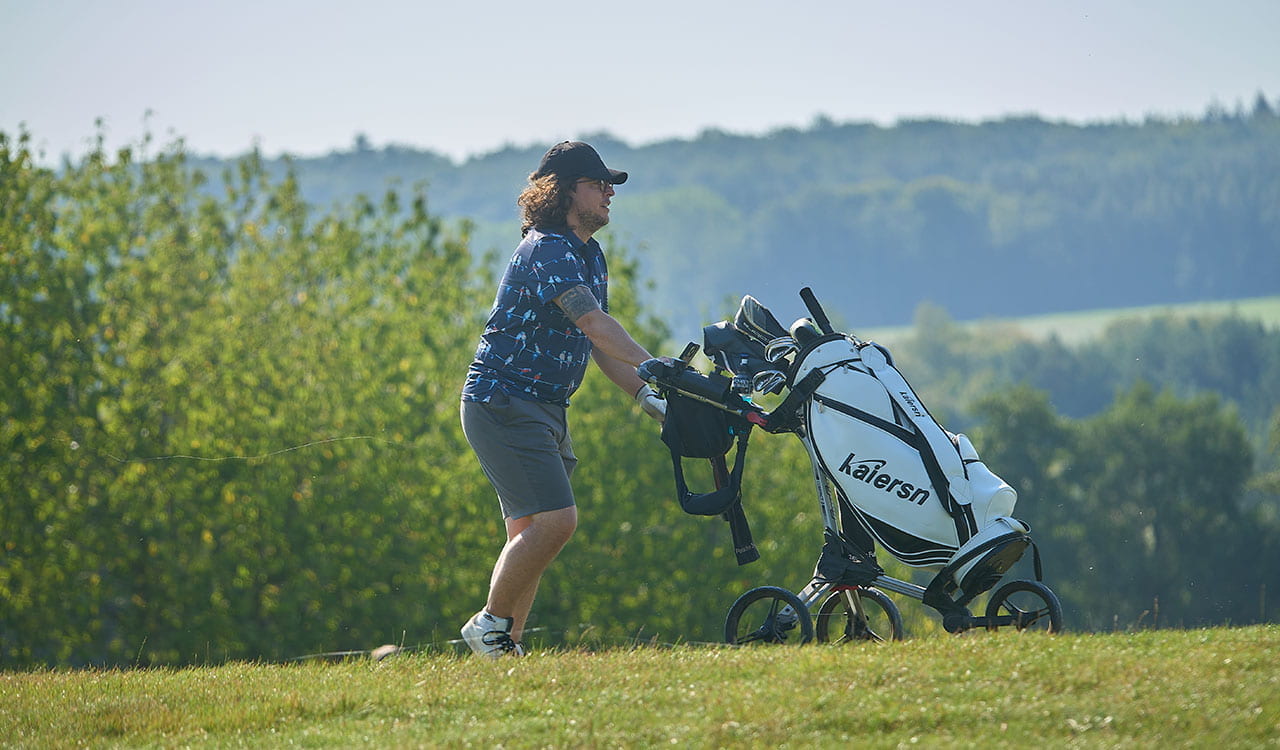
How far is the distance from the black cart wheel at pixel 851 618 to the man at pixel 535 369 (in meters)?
1.36

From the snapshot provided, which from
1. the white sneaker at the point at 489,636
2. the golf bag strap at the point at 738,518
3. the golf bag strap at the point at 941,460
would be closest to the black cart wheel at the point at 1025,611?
the golf bag strap at the point at 941,460

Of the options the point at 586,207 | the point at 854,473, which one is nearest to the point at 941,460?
the point at 854,473

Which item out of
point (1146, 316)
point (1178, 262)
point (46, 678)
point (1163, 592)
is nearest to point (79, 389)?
point (46, 678)

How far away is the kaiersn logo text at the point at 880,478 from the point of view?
20.1 ft

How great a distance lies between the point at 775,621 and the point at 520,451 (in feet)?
4.82

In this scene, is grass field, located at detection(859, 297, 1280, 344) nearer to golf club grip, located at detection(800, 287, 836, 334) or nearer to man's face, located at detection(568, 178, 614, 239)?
golf club grip, located at detection(800, 287, 836, 334)

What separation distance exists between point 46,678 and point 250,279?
75.8 feet

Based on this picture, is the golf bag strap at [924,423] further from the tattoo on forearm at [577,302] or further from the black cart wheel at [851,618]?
the tattoo on forearm at [577,302]

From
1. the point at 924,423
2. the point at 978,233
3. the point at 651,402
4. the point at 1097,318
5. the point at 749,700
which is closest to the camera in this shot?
the point at 749,700

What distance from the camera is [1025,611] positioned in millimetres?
6242

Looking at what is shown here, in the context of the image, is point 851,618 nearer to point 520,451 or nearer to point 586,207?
point 520,451

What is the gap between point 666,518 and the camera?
93.2 feet

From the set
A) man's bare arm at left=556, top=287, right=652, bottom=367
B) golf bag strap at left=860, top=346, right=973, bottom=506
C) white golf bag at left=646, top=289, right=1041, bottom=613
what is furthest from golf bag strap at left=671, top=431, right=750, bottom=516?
golf bag strap at left=860, top=346, right=973, bottom=506

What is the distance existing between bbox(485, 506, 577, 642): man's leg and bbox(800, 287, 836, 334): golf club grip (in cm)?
147
